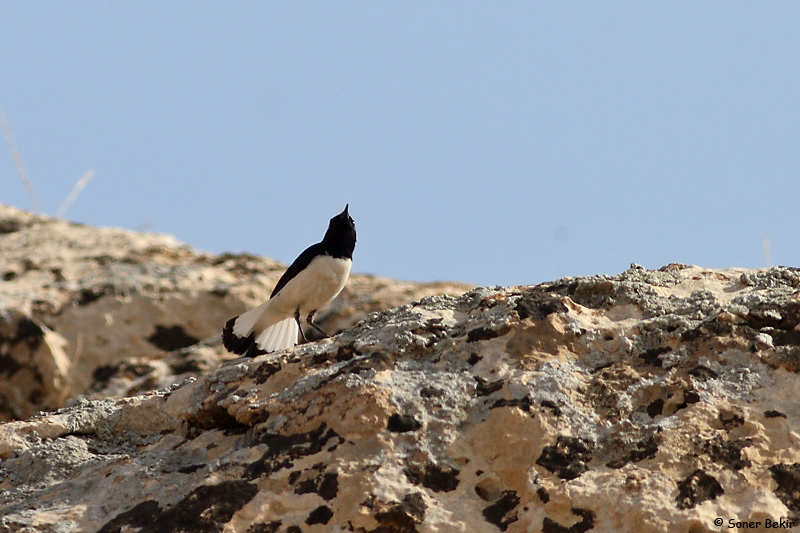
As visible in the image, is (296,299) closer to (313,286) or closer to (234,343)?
(313,286)

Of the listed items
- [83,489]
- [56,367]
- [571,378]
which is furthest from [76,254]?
[571,378]

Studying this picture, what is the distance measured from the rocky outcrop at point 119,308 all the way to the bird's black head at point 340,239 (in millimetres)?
876

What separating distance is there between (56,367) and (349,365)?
4.72 metres

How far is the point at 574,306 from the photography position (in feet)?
12.1

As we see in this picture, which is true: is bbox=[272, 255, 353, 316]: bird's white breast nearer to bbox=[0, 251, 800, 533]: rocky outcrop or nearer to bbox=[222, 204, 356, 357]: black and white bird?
bbox=[222, 204, 356, 357]: black and white bird

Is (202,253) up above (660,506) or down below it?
above

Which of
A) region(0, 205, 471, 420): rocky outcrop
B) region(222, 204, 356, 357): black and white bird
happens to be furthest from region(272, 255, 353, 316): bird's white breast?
region(0, 205, 471, 420): rocky outcrop

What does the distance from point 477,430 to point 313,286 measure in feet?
12.9

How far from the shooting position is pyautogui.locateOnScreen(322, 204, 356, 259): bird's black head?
7.24 meters

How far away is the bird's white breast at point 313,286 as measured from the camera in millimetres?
6891

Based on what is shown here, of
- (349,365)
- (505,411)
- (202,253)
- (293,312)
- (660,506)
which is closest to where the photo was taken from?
(660,506)

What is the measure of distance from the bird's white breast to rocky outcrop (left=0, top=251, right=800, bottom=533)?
9.72 ft

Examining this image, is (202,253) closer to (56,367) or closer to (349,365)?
(56,367)

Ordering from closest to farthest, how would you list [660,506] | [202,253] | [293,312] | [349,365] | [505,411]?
[660,506] < [505,411] < [349,365] < [293,312] < [202,253]
